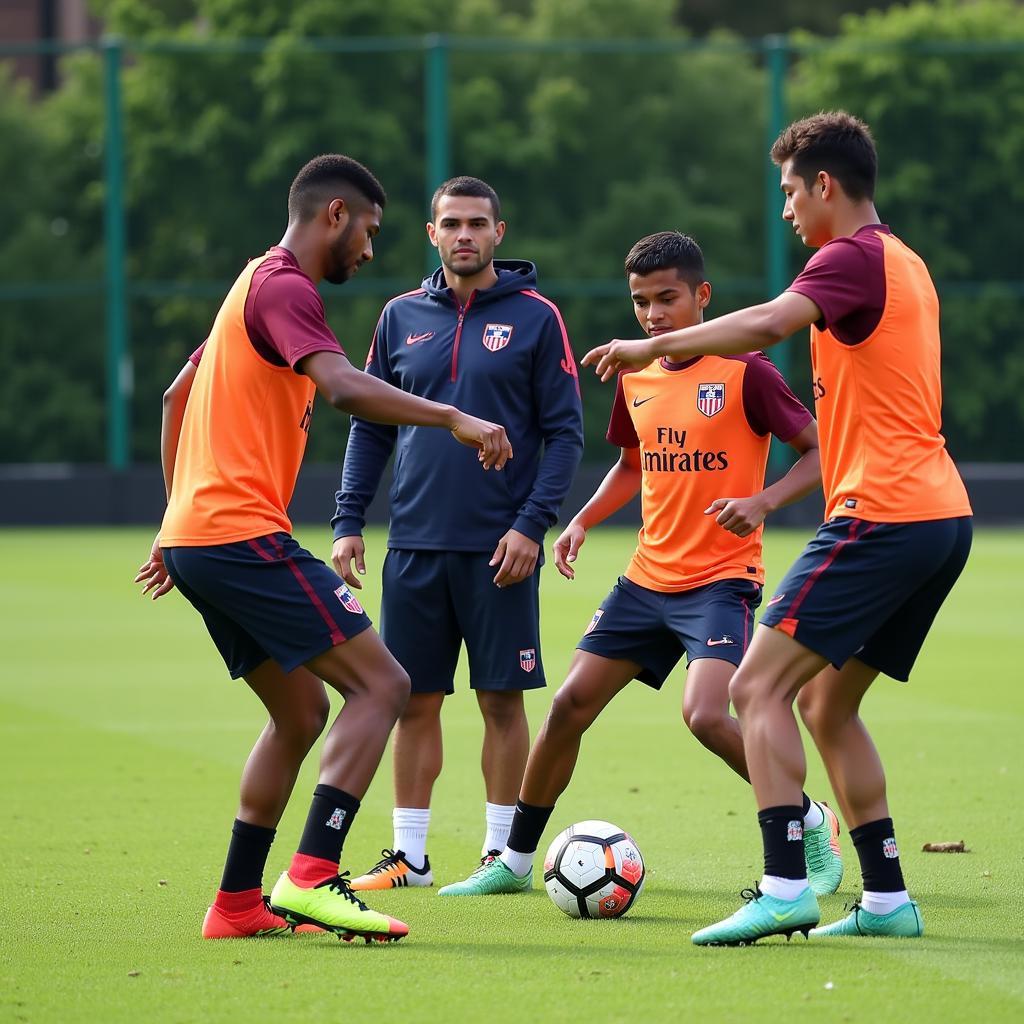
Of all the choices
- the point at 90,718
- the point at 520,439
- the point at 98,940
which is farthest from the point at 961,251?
the point at 98,940

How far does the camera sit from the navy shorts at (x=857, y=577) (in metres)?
5.27

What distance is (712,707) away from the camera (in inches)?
241

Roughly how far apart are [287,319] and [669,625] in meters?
1.77

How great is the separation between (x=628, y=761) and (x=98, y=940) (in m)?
3.93

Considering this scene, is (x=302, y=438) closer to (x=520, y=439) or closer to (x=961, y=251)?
(x=520, y=439)

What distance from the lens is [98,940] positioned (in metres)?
5.53

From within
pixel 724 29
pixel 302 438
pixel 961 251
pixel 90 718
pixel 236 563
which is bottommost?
pixel 90 718

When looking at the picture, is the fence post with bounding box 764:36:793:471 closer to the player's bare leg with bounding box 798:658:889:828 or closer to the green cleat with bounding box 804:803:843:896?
the green cleat with bounding box 804:803:843:896

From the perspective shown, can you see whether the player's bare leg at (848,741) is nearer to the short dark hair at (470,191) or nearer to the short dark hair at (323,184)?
the short dark hair at (323,184)

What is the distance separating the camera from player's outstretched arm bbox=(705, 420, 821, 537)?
5.86 m

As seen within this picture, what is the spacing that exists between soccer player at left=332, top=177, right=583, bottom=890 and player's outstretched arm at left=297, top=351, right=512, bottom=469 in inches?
48.4

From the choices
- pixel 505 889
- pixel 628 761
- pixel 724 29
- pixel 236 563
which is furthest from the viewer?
pixel 724 29

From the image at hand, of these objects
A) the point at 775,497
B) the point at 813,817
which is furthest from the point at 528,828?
the point at 775,497

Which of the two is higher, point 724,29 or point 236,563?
point 724,29
